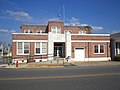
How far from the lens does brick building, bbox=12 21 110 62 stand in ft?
116

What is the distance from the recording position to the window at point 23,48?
35406 mm

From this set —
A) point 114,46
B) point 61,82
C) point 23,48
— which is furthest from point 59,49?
point 61,82

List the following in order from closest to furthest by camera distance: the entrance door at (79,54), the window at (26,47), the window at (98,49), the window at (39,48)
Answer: the window at (26,47) < the window at (39,48) < the entrance door at (79,54) < the window at (98,49)

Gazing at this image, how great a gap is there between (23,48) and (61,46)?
26.1ft

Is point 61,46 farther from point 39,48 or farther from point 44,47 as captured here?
point 39,48

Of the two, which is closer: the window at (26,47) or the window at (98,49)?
the window at (26,47)

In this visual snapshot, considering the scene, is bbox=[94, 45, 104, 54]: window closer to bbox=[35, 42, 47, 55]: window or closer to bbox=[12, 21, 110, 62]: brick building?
bbox=[12, 21, 110, 62]: brick building

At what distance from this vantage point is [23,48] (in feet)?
117

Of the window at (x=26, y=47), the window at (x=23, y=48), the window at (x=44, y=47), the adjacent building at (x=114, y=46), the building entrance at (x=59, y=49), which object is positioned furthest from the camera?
the building entrance at (x=59, y=49)

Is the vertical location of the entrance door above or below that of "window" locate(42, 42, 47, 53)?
below

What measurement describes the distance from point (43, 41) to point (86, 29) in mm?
18133

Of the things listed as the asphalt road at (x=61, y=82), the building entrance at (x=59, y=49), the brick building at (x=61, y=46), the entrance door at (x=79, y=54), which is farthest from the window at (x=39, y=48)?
the asphalt road at (x=61, y=82)

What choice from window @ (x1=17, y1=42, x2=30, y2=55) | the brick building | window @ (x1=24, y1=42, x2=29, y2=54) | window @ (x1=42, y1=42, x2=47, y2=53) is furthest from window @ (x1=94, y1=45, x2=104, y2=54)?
window @ (x1=24, y1=42, x2=29, y2=54)

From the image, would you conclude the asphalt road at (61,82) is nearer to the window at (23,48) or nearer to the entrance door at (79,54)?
the window at (23,48)
